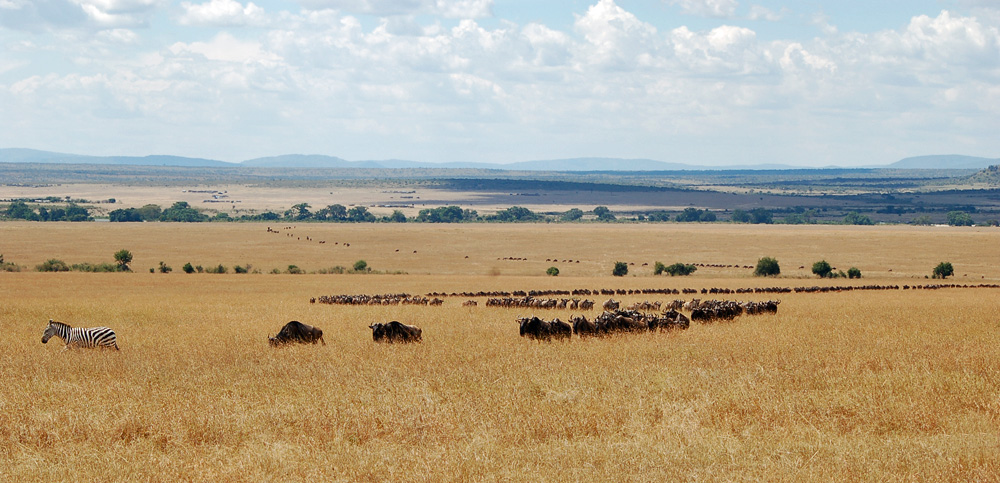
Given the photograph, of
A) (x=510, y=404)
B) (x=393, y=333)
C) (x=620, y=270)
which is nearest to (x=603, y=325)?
(x=393, y=333)

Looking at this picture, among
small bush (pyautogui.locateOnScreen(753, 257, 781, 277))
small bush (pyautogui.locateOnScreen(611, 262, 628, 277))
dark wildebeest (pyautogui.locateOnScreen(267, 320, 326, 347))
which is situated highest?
dark wildebeest (pyautogui.locateOnScreen(267, 320, 326, 347))

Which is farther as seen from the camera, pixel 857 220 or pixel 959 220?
pixel 857 220

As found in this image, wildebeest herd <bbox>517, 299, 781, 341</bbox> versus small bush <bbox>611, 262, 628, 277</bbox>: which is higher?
wildebeest herd <bbox>517, 299, 781, 341</bbox>

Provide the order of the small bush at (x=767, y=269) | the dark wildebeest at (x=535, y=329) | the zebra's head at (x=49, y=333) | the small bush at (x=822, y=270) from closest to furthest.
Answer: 1. the zebra's head at (x=49, y=333)
2. the dark wildebeest at (x=535, y=329)
3. the small bush at (x=822, y=270)
4. the small bush at (x=767, y=269)

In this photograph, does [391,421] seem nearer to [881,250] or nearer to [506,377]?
[506,377]

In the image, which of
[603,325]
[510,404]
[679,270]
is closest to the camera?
[510,404]

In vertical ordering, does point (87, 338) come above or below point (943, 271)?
above

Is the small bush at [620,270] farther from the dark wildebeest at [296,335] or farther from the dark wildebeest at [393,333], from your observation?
the dark wildebeest at [296,335]

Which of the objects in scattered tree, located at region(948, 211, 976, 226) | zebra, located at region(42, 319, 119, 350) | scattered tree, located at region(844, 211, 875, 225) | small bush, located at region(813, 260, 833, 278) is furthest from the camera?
scattered tree, located at region(844, 211, 875, 225)

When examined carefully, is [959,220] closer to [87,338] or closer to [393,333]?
[393,333]

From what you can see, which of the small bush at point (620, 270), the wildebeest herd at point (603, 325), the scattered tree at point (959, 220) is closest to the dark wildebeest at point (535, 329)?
the wildebeest herd at point (603, 325)

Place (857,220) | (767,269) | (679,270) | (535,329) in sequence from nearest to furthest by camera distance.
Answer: (535,329) → (767,269) → (679,270) → (857,220)

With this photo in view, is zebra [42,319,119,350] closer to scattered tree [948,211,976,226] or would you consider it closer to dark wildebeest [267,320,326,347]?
dark wildebeest [267,320,326,347]

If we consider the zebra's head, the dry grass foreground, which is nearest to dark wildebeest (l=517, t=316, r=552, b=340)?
the dry grass foreground
